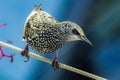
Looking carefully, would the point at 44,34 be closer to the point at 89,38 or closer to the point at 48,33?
the point at 48,33

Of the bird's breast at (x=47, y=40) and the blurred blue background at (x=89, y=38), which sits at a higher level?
the blurred blue background at (x=89, y=38)

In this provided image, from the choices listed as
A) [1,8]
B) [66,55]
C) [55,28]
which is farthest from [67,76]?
[1,8]

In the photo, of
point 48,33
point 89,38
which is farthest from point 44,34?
point 89,38

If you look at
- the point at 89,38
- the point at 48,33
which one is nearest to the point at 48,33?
the point at 48,33

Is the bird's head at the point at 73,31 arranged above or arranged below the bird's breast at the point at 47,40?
above

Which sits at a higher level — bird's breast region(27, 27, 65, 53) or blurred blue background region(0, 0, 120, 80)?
blurred blue background region(0, 0, 120, 80)
